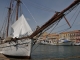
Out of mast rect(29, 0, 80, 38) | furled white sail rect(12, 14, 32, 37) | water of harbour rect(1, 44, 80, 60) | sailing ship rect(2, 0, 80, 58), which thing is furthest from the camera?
furled white sail rect(12, 14, 32, 37)

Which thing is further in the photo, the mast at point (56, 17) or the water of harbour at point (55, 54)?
the water of harbour at point (55, 54)

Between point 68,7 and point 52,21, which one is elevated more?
point 68,7

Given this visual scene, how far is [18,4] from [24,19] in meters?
7.51

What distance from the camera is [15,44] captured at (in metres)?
26.5

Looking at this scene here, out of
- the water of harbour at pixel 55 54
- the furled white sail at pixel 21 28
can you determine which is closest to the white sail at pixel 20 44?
the furled white sail at pixel 21 28

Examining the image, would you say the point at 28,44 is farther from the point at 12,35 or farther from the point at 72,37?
the point at 72,37

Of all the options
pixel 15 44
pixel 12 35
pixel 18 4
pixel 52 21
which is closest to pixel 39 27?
pixel 52 21

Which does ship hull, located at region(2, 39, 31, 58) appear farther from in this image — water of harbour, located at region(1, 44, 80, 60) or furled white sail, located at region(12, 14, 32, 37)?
water of harbour, located at region(1, 44, 80, 60)

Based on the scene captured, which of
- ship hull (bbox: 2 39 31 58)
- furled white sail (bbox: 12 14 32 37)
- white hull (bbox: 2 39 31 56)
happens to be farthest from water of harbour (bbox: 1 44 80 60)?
furled white sail (bbox: 12 14 32 37)

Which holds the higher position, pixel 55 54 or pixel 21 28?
pixel 21 28

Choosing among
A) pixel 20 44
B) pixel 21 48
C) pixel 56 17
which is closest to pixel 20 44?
pixel 20 44

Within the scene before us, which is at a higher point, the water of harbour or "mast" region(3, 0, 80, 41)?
"mast" region(3, 0, 80, 41)

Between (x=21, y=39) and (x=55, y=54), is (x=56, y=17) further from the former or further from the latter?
→ (x=55, y=54)

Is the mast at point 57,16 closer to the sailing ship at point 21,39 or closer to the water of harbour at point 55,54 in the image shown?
the sailing ship at point 21,39
